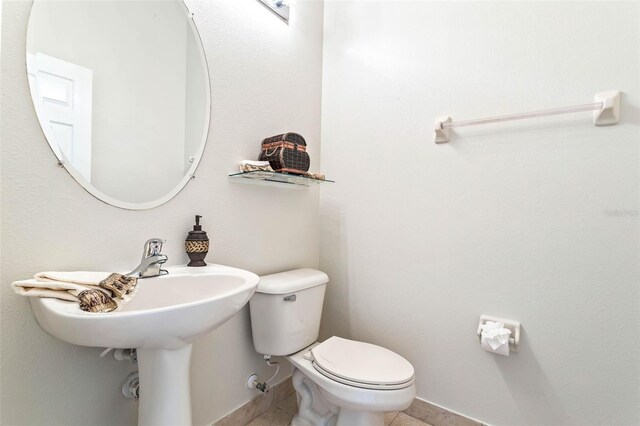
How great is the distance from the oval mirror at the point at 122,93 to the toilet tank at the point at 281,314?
0.57m

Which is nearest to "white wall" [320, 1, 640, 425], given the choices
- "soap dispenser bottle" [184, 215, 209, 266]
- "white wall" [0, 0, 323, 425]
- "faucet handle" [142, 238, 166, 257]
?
"white wall" [0, 0, 323, 425]

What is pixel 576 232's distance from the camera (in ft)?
3.75

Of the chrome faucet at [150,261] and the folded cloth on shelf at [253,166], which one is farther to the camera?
the folded cloth on shelf at [253,166]

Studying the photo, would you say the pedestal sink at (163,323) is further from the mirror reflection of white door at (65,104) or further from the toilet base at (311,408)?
the toilet base at (311,408)

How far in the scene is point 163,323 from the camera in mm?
677

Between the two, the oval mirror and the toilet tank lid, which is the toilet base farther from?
the oval mirror

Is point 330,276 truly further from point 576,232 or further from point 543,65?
point 543,65

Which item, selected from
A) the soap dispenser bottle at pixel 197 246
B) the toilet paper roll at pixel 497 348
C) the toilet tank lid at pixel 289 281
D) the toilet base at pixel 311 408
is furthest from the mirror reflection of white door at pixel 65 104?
the toilet paper roll at pixel 497 348

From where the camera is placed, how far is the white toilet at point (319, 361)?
1.07 m

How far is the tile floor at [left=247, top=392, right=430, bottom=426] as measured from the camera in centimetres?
141

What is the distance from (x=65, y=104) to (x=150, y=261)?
517 millimetres

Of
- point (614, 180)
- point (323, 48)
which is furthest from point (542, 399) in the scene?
point (323, 48)

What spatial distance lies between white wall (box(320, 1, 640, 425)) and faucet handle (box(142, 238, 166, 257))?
1.00m

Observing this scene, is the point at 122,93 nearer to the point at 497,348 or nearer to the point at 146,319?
the point at 146,319
